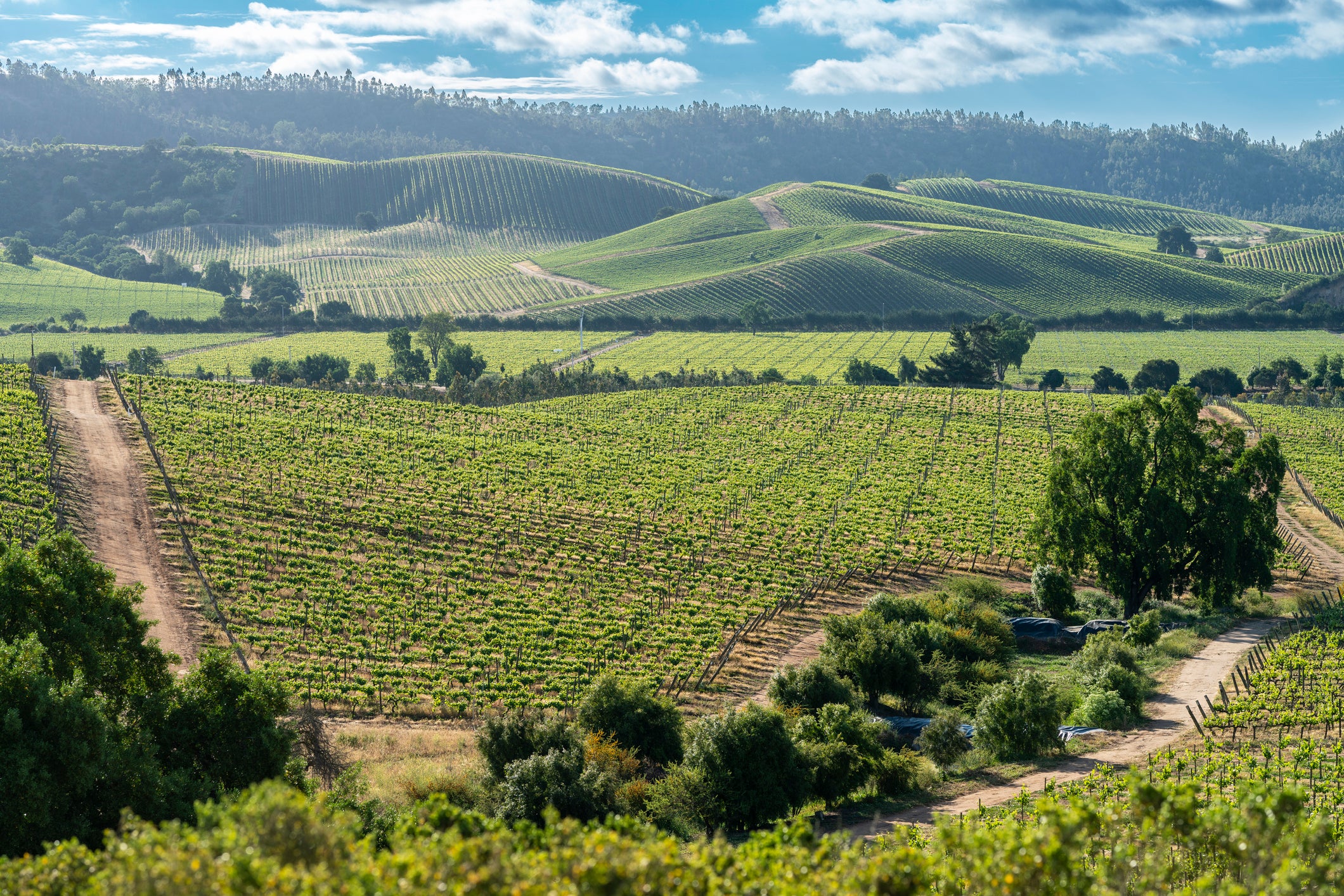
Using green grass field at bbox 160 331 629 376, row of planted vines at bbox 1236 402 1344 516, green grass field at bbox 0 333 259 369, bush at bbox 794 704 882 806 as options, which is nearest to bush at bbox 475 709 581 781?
bush at bbox 794 704 882 806

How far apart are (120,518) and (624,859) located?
4462cm

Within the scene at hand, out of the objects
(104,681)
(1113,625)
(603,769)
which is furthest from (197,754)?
(1113,625)

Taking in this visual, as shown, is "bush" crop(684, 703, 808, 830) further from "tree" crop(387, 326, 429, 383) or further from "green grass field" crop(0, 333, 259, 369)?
"green grass field" crop(0, 333, 259, 369)

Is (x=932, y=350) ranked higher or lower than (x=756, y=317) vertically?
lower

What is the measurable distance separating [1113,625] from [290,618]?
34.2 meters

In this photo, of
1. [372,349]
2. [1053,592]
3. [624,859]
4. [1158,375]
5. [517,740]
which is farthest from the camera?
[372,349]

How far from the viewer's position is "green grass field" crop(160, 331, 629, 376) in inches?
5335

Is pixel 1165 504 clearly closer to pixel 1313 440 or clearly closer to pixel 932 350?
pixel 1313 440

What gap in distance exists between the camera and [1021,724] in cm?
2994

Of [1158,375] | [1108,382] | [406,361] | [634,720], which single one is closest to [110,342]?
[406,361]

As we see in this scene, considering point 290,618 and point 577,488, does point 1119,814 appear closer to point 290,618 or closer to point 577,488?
point 290,618

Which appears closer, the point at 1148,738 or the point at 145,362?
the point at 1148,738

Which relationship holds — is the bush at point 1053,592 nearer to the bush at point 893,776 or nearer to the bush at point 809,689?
→ the bush at point 809,689

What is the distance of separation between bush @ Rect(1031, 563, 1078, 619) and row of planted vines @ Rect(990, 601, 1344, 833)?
8.57m
